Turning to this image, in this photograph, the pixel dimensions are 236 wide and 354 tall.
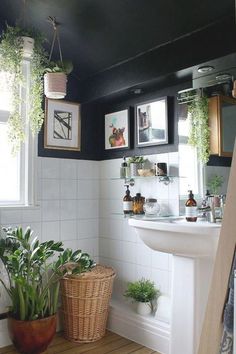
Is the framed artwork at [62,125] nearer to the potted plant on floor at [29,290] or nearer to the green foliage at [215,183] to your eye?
the potted plant on floor at [29,290]

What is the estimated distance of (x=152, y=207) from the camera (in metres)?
2.71

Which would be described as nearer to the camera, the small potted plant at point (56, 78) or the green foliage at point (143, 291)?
the small potted plant at point (56, 78)

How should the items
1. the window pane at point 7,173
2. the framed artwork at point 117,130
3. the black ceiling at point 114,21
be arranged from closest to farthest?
the black ceiling at point 114,21 → the window pane at point 7,173 → the framed artwork at point 117,130

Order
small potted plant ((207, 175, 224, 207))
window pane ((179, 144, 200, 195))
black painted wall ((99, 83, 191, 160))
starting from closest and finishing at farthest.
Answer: small potted plant ((207, 175, 224, 207)) < window pane ((179, 144, 200, 195)) < black painted wall ((99, 83, 191, 160))

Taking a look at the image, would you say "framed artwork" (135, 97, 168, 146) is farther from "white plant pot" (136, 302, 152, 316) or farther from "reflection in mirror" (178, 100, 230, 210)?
"white plant pot" (136, 302, 152, 316)

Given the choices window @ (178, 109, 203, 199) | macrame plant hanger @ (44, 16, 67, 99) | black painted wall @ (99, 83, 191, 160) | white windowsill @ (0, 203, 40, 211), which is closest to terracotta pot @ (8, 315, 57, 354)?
white windowsill @ (0, 203, 40, 211)

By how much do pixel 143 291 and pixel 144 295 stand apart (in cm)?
3

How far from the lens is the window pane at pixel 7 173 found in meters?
2.75

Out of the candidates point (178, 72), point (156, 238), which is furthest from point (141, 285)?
point (178, 72)

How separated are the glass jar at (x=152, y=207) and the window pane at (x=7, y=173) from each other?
1062 millimetres

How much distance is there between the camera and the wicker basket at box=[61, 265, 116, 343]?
8.55 ft

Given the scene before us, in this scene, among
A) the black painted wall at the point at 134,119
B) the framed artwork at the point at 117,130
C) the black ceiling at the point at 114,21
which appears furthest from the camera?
the framed artwork at the point at 117,130

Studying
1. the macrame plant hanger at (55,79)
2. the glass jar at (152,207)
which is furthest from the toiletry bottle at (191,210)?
the macrame plant hanger at (55,79)

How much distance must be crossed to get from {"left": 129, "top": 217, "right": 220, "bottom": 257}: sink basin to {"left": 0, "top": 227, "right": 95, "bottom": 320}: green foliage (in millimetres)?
701
